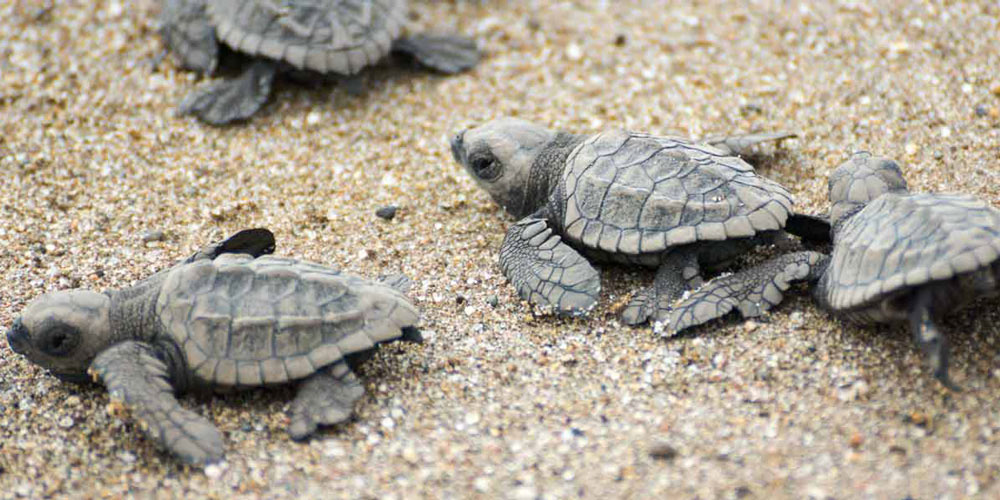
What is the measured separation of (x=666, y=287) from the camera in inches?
127

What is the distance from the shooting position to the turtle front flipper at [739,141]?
3926 millimetres

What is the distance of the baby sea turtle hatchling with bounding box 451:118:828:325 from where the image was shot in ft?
10.4

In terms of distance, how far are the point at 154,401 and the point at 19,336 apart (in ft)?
2.05

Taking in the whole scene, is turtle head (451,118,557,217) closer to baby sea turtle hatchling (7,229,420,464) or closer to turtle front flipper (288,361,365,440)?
baby sea turtle hatchling (7,229,420,464)

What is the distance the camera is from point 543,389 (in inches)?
114

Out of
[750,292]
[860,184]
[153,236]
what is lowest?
[153,236]

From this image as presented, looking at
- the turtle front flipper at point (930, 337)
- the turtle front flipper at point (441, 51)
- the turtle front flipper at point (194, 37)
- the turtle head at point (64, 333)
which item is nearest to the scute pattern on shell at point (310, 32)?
the turtle front flipper at point (194, 37)

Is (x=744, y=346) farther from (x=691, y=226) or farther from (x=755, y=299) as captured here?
(x=691, y=226)

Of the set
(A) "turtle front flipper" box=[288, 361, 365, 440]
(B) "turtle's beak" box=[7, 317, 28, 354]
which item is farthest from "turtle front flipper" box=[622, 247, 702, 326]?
(B) "turtle's beak" box=[7, 317, 28, 354]

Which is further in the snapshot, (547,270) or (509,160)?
(509,160)

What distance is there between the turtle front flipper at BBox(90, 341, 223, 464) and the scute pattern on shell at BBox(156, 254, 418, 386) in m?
0.11

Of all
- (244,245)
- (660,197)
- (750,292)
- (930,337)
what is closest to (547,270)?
(660,197)

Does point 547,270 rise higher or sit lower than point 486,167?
lower

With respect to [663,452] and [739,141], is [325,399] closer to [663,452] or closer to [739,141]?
[663,452]
